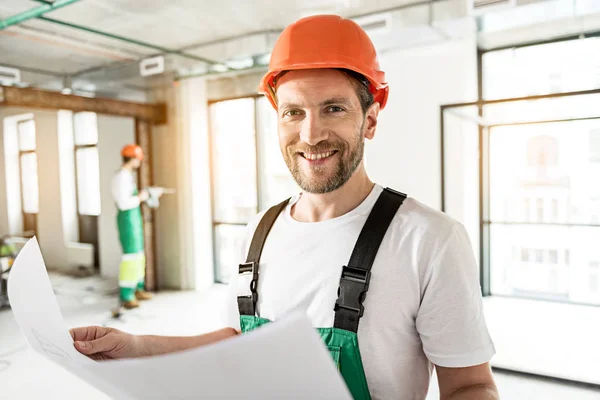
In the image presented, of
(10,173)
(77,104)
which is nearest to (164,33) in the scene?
(77,104)

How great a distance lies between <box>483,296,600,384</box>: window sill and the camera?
9.55 feet

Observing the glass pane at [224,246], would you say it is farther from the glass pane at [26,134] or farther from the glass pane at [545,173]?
the glass pane at [26,134]

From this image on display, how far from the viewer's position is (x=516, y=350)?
3.13 metres

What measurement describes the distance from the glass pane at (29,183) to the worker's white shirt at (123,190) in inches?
147

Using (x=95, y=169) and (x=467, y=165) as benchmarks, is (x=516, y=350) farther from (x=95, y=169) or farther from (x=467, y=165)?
(x=95, y=169)

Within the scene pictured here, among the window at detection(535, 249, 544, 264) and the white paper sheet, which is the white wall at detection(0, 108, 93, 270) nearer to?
the window at detection(535, 249, 544, 264)

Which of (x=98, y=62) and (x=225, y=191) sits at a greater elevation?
(x=98, y=62)

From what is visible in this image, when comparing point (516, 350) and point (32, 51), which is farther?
point (32, 51)

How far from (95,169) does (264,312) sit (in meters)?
6.67

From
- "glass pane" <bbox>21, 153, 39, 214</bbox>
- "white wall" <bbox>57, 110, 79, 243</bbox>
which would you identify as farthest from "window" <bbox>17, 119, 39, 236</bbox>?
"white wall" <bbox>57, 110, 79, 243</bbox>

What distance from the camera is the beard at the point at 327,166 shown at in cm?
90

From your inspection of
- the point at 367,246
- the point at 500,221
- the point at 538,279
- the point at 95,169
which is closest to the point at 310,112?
the point at 367,246

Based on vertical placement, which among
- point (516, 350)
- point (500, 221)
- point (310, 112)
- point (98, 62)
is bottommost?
point (516, 350)

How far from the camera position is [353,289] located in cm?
82
